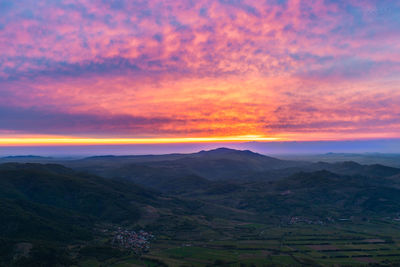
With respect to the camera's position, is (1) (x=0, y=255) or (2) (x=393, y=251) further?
(2) (x=393, y=251)

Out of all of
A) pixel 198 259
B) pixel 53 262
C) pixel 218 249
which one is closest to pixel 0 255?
pixel 53 262

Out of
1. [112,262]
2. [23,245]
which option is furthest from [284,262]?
[23,245]

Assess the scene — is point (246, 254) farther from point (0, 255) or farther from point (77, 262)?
point (0, 255)

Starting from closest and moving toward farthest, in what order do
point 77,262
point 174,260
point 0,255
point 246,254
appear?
point 0,255
point 77,262
point 174,260
point 246,254

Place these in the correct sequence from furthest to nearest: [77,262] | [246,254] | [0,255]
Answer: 1. [246,254]
2. [77,262]
3. [0,255]

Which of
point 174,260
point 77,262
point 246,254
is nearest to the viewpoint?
point 77,262

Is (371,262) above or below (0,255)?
below

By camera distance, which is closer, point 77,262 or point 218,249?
point 77,262

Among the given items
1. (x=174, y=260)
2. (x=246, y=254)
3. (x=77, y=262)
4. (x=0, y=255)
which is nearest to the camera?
(x=0, y=255)

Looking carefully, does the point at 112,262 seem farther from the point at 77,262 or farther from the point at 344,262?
the point at 344,262
